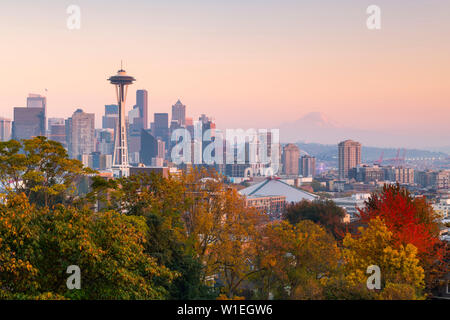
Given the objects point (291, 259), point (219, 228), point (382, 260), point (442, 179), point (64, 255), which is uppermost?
point (64, 255)

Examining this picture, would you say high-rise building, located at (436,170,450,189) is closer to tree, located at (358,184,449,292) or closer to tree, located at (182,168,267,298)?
tree, located at (358,184,449,292)

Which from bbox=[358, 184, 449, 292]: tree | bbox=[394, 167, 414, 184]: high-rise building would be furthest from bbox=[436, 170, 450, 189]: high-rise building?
bbox=[358, 184, 449, 292]: tree

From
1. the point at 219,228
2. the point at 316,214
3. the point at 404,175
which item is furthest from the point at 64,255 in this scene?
the point at 404,175

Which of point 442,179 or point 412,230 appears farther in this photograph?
point 442,179

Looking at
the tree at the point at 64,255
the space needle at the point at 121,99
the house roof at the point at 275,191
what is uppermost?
the space needle at the point at 121,99

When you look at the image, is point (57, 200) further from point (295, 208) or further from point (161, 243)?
point (295, 208)

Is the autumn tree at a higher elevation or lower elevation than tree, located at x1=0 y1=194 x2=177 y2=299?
lower

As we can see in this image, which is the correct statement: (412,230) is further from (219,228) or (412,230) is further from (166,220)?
(166,220)

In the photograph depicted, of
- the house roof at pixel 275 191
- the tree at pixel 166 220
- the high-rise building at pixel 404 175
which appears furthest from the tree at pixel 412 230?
the high-rise building at pixel 404 175

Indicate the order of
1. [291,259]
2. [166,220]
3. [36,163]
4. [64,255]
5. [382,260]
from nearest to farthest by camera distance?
[64,255] < [382,260] < [166,220] < [291,259] < [36,163]

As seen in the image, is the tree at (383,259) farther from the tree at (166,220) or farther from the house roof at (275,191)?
the house roof at (275,191)
